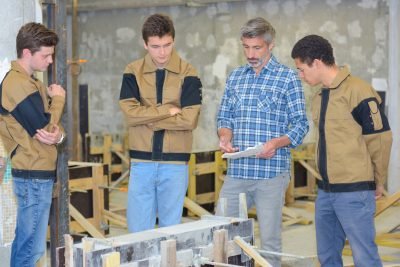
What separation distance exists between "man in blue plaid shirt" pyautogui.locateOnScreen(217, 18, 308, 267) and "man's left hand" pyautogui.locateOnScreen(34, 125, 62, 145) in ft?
3.00

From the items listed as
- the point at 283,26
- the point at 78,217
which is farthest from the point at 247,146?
the point at 283,26

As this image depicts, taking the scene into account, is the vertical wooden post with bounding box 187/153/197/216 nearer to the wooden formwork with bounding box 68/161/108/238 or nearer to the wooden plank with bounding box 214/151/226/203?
the wooden plank with bounding box 214/151/226/203

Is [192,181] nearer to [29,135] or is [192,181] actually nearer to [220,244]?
[29,135]

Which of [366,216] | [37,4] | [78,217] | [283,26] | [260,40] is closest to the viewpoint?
[366,216]

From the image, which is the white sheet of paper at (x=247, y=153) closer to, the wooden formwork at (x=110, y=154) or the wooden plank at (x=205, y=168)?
the wooden plank at (x=205, y=168)

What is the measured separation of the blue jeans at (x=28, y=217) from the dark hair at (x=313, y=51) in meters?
1.50

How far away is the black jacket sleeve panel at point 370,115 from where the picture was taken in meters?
4.38

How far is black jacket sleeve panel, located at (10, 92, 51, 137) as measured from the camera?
4449 millimetres

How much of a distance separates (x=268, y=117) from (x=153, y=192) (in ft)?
2.51

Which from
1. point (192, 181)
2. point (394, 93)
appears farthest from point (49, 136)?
point (394, 93)

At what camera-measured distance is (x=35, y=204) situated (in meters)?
4.52

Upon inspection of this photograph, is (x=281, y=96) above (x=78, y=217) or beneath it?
above

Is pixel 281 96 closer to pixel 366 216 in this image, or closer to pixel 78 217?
pixel 366 216

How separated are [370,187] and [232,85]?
101cm
